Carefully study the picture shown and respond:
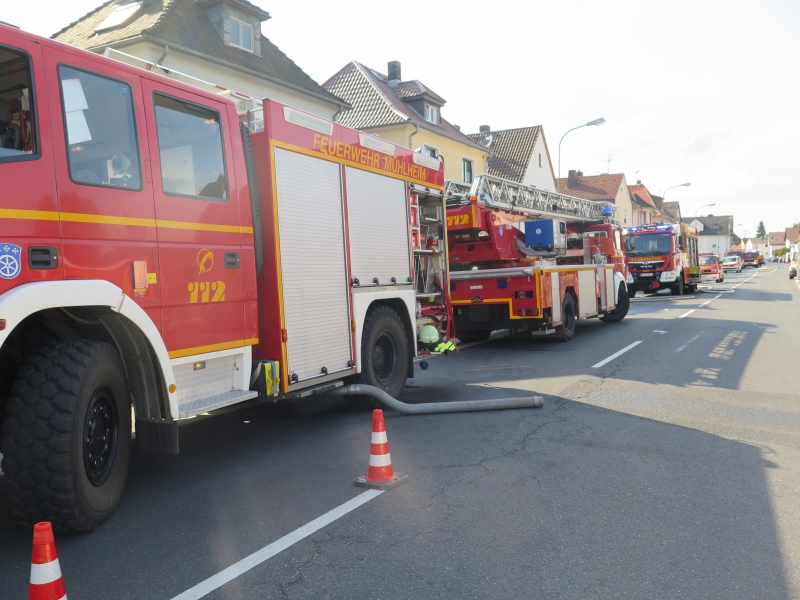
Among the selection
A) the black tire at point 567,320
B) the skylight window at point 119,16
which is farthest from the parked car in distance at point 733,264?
the skylight window at point 119,16

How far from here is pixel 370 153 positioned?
25.3ft

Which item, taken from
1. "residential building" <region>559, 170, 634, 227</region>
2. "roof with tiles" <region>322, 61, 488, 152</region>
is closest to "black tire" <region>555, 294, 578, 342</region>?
"roof with tiles" <region>322, 61, 488, 152</region>

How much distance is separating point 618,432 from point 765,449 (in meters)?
1.21

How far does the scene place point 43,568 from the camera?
2820mm

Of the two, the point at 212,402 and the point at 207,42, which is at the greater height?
the point at 207,42

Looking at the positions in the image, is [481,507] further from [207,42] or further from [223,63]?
[207,42]

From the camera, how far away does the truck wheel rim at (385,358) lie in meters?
8.03

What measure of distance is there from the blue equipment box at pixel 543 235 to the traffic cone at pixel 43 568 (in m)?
12.1


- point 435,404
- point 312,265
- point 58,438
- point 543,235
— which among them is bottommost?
point 435,404

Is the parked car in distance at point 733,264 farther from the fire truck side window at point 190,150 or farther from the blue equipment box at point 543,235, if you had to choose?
the fire truck side window at point 190,150

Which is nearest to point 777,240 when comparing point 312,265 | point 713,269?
point 713,269

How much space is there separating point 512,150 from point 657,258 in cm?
1954

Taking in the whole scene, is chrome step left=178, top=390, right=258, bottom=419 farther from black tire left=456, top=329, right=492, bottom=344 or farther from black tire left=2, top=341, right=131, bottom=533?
black tire left=456, top=329, right=492, bottom=344

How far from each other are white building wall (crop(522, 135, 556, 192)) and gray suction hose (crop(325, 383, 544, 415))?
3795 cm
